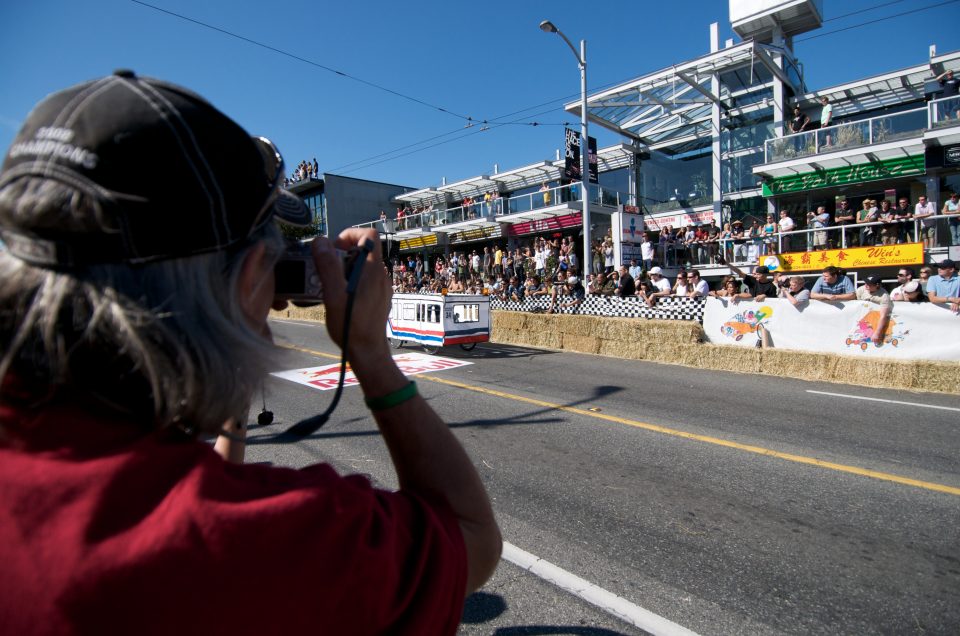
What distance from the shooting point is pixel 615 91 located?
21.7 metres

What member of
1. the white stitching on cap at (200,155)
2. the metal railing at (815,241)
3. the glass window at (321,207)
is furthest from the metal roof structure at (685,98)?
the glass window at (321,207)

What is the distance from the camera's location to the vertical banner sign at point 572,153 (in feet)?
63.5

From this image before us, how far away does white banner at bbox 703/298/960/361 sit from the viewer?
8398mm

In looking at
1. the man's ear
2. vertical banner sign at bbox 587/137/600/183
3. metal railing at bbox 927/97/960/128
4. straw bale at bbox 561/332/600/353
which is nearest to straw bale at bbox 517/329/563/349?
straw bale at bbox 561/332/600/353

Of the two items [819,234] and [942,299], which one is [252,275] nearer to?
[942,299]

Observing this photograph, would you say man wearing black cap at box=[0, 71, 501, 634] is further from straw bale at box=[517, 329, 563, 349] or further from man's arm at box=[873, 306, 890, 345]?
straw bale at box=[517, 329, 563, 349]

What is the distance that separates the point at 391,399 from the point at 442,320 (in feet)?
34.7

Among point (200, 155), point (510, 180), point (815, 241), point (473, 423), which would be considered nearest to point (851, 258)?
point (815, 241)

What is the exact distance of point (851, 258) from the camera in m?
15.5

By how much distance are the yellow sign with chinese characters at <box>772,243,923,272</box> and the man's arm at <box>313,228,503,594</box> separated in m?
18.0

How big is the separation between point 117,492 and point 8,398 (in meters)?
0.24

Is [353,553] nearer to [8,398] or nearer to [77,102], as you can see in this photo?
[8,398]

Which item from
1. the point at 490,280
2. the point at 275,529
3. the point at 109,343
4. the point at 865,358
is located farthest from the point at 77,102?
the point at 490,280

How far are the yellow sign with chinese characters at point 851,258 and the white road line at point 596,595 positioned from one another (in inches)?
647
